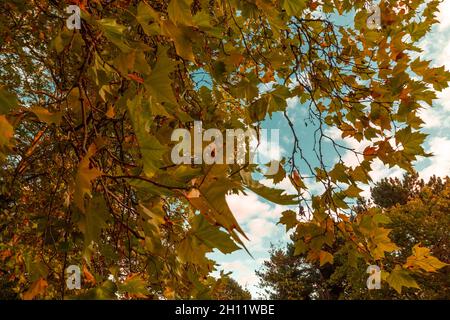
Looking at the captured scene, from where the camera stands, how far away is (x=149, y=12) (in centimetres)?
116

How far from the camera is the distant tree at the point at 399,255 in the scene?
73.5 ft

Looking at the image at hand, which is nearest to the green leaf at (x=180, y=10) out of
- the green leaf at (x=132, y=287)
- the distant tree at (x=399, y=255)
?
the green leaf at (x=132, y=287)

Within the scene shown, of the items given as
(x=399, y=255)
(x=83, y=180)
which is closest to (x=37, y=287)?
(x=83, y=180)

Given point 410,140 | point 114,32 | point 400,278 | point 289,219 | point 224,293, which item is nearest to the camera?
point 114,32

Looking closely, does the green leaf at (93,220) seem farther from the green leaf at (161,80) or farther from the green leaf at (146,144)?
the green leaf at (161,80)

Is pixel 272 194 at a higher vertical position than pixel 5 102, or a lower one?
lower

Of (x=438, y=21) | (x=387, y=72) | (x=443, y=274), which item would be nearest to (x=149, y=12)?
(x=387, y=72)

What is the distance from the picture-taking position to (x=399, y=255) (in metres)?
24.8

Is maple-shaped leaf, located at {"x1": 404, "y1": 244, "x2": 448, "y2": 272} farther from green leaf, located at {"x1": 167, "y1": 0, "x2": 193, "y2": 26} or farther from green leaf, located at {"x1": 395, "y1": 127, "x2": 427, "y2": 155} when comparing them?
green leaf, located at {"x1": 167, "y1": 0, "x2": 193, "y2": 26}

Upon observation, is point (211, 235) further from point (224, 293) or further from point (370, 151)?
point (224, 293)

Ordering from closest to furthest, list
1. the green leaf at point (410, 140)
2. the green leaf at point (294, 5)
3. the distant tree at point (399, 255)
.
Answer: the green leaf at point (294, 5) < the green leaf at point (410, 140) < the distant tree at point (399, 255)

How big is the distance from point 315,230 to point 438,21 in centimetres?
255
